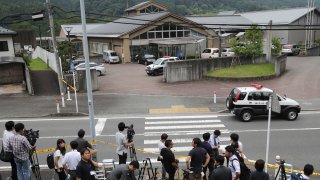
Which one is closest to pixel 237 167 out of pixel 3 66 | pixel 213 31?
pixel 3 66

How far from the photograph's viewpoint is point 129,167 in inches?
293

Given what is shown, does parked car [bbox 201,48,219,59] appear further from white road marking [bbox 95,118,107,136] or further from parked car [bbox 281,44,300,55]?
white road marking [bbox 95,118,107,136]

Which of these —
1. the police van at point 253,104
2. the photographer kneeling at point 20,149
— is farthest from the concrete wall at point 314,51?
the photographer kneeling at point 20,149

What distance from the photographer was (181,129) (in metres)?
17.0

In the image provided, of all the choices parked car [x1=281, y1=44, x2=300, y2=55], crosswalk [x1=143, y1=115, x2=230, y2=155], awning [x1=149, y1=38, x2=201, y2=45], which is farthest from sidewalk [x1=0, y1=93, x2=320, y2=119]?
parked car [x1=281, y1=44, x2=300, y2=55]

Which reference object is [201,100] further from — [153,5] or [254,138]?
[153,5]

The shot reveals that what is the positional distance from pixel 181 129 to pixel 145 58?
26.2 metres

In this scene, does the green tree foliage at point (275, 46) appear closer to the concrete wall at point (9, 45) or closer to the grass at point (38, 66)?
the grass at point (38, 66)

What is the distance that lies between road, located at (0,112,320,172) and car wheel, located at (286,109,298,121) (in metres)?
0.35

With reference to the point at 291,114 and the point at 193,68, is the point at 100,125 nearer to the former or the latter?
the point at 291,114

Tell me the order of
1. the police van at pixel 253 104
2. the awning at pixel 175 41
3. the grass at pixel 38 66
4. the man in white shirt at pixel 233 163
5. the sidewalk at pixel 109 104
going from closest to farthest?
1. the man in white shirt at pixel 233 163
2. the police van at pixel 253 104
3. the sidewalk at pixel 109 104
4. the grass at pixel 38 66
5. the awning at pixel 175 41

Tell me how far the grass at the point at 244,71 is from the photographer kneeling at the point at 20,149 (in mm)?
22242

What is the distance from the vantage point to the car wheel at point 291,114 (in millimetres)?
18141

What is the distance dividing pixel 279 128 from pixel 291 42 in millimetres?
41961
